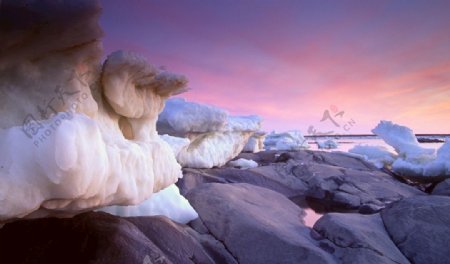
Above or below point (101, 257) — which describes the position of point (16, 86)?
above

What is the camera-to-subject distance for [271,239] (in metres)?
2.86

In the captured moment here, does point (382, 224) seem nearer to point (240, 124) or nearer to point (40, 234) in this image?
point (40, 234)

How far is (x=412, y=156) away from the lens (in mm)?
10258

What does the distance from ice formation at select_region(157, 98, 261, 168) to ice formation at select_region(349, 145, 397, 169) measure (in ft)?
20.5

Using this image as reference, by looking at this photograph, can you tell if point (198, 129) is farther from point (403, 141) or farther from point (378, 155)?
point (378, 155)

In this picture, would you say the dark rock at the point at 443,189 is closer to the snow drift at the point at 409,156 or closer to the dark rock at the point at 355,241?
the snow drift at the point at 409,156

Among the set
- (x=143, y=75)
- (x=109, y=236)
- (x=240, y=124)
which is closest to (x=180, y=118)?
(x=240, y=124)

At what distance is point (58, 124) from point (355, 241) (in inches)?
109

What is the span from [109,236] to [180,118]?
593 cm

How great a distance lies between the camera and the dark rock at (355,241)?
9.09 feet

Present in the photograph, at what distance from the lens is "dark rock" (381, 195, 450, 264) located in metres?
2.97
